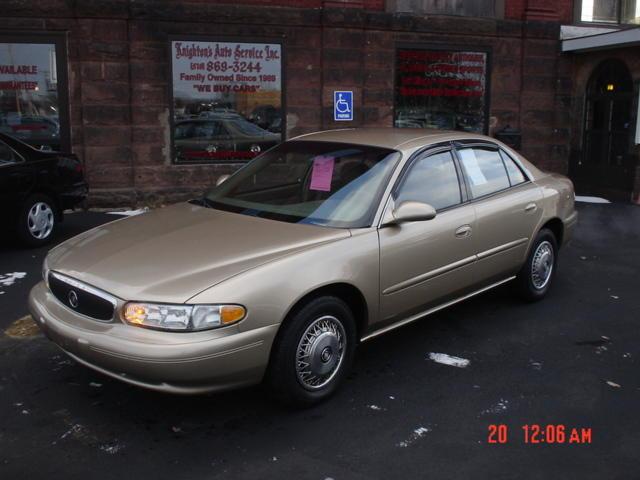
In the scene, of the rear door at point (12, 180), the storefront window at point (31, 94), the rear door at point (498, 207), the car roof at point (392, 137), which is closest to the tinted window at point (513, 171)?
the rear door at point (498, 207)

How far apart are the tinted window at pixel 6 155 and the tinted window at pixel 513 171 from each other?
5510 mm

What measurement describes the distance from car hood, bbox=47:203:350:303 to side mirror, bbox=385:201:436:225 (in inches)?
14.3

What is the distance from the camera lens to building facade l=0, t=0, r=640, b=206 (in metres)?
10.8

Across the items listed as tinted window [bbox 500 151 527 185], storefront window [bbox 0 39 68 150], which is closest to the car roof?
tinted window [bbox 500 151 527 185]

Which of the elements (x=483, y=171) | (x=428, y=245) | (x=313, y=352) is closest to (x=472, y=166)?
(x=483, y=171)

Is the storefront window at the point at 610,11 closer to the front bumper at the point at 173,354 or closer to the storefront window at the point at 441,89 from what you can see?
the storefront window at the point at 441,89

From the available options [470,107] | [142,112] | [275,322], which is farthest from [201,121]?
[275,322]

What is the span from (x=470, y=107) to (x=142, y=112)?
238 inches

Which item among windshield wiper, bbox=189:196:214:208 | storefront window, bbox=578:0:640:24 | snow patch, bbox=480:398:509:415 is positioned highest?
storefront window, bbox=578:0:640:24

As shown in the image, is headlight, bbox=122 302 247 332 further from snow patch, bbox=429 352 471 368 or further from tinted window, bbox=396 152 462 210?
snow patch, bbox=429 352 471 368

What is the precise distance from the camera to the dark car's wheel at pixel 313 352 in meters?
3.79

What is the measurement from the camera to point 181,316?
3480mm

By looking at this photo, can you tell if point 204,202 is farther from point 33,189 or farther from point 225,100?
point 225,100

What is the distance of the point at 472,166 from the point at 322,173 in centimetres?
127
